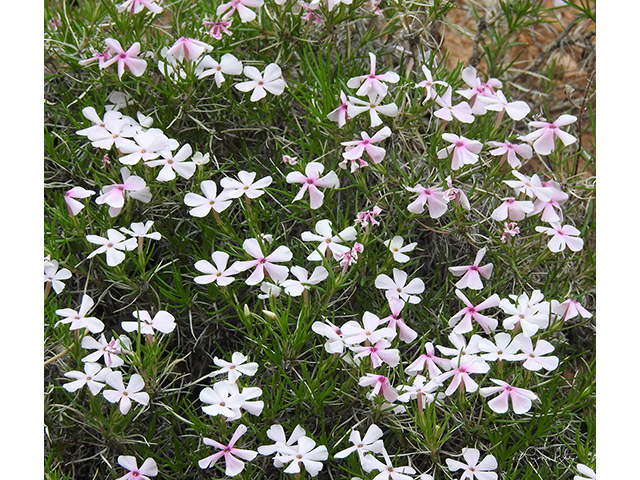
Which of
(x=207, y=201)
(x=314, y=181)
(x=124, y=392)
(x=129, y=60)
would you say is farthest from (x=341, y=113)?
(x=124, y=392)

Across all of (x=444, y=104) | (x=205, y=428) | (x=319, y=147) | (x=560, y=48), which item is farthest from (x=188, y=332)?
(x=560, y=48)

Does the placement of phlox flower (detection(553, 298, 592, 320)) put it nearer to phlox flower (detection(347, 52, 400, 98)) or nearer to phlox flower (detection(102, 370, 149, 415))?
phlox flower (detection(347, 52, 400, 98))

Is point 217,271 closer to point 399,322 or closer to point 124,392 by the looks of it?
point 124,392

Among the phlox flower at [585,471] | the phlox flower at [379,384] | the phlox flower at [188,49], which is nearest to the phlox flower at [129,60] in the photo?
the phlox flower at [188,49]

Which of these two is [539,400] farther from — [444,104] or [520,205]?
[444,104]

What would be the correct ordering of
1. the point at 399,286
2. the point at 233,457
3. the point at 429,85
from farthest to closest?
the point at 429,85
the point at 399,286
the point at 233,457

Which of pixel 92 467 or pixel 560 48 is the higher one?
pixel 560 48

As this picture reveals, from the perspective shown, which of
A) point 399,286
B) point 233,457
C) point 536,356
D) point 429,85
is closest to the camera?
point 233,457
